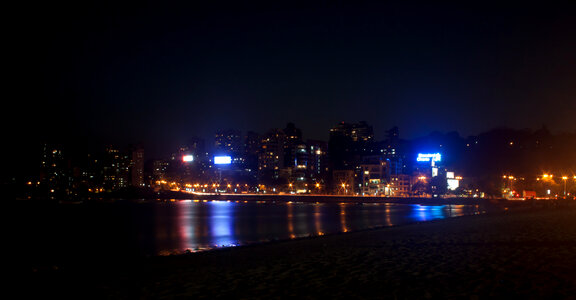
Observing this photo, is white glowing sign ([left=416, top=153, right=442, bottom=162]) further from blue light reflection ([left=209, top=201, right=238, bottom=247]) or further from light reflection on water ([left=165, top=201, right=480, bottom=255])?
blue light reflection ([left=209, top=201, right=238, bottom=247])

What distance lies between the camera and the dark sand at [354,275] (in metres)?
9.66

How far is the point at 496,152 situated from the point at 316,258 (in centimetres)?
9881

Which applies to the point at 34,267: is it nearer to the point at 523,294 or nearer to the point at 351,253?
the point at 351,253

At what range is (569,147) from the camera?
93.9 m

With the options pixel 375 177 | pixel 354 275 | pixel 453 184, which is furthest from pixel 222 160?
pixel 354 275

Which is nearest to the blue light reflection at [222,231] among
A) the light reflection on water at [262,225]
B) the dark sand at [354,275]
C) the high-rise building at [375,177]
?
the light reflection on water at [262,225]

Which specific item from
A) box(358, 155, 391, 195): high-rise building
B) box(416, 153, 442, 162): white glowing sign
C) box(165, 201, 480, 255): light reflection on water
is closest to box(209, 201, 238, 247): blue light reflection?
box(165, 201, 480, 255): light reflection on water

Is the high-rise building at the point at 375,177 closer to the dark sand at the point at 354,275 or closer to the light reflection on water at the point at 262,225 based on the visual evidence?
the light reflection on water at the point at 262,225

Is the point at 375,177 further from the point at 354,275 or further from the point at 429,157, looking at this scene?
the point at 354,275

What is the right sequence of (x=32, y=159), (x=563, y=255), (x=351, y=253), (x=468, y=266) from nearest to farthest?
(x=468, y=266), (x=563, y=255), (x=351, y=253), (x=32, y=159)

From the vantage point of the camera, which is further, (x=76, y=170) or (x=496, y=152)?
(x=76, y=170)

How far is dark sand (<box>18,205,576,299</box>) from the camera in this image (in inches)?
380

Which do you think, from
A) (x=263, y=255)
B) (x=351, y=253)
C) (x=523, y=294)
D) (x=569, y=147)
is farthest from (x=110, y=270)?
(x=569, y=147)

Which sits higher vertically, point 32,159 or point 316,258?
point 32,159
